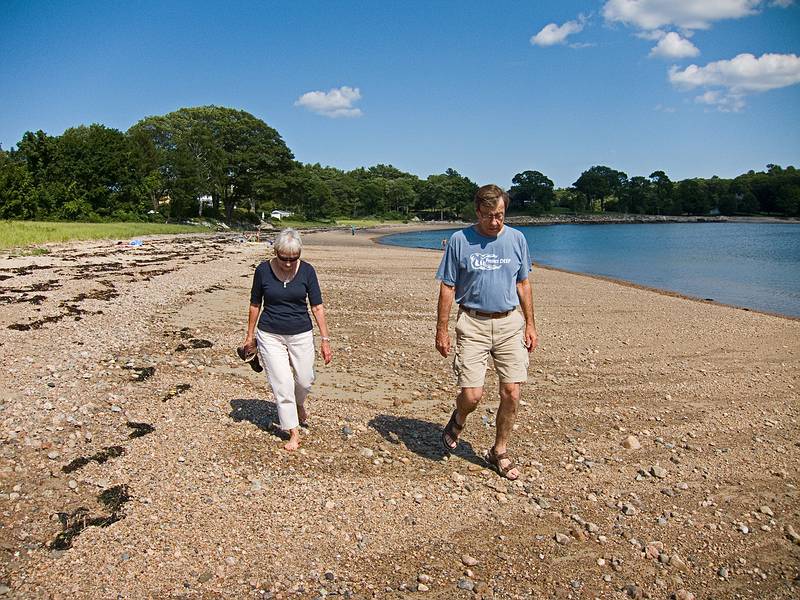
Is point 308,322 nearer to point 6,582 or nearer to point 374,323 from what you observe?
point 6,582

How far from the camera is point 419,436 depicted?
602 cm

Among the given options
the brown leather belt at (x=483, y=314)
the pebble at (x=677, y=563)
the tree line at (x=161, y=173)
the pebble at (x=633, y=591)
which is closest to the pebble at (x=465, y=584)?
the pebble at (x=633, y=591)

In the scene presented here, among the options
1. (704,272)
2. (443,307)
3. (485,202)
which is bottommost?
(704,272)

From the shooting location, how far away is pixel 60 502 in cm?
431

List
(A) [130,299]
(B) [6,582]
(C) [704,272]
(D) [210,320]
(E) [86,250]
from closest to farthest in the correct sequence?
(B) [6,582] → (D) [210,320] → (A) [130,299] → (E) [86,250] → (C) [704,272]

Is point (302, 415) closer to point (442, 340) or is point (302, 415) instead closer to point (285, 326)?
point (285, 326)

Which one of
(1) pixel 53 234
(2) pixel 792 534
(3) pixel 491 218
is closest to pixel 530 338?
(3) pixel 491 218

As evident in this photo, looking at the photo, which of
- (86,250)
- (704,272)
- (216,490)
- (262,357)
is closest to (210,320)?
(262,357)

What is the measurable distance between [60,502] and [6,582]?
928mm

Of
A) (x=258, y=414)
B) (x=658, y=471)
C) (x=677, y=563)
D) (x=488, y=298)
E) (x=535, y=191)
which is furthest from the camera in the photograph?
(x=535, y=191)

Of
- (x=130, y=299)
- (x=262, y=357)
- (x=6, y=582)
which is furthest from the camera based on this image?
(x=130, y=299)

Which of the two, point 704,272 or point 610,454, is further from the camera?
point 704,272

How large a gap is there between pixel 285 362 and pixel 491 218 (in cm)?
235

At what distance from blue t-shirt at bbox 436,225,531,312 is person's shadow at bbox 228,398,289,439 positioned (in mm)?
2509
